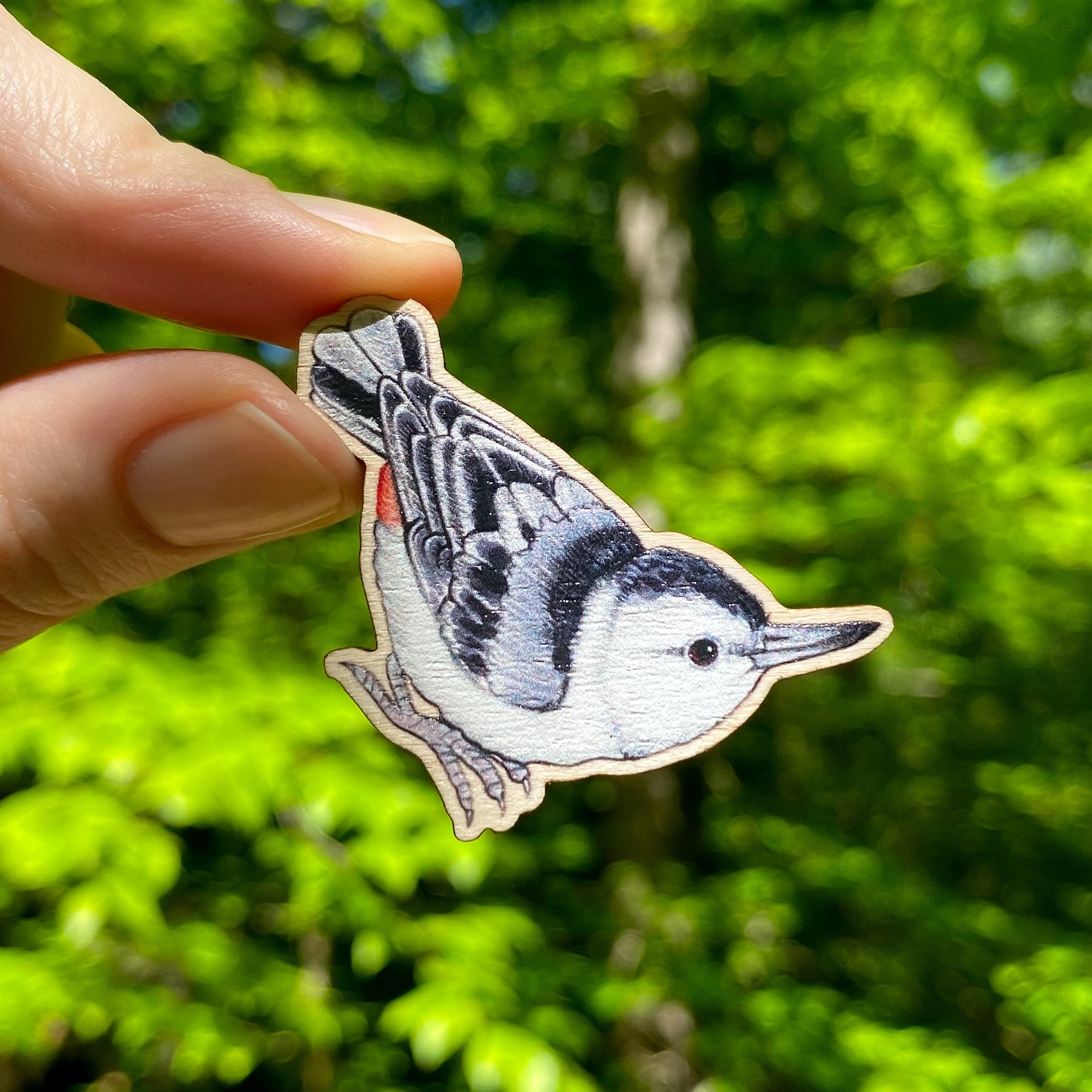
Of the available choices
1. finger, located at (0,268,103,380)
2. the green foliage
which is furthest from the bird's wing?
the green foliage

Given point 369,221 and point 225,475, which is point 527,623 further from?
point 369,221

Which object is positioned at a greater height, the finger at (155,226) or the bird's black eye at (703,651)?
the finger at (155,226)

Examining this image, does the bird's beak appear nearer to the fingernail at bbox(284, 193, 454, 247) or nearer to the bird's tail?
the bird's tail

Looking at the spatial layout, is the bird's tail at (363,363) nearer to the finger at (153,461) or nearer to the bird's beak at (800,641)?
→ the finger at (153,461)

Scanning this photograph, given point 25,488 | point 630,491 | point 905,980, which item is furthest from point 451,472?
point 905,980

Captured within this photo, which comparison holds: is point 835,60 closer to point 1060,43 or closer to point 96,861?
point 1060,43

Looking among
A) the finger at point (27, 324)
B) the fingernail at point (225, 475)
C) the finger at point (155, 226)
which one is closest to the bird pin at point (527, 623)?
the fingernail at point (225, 475)
